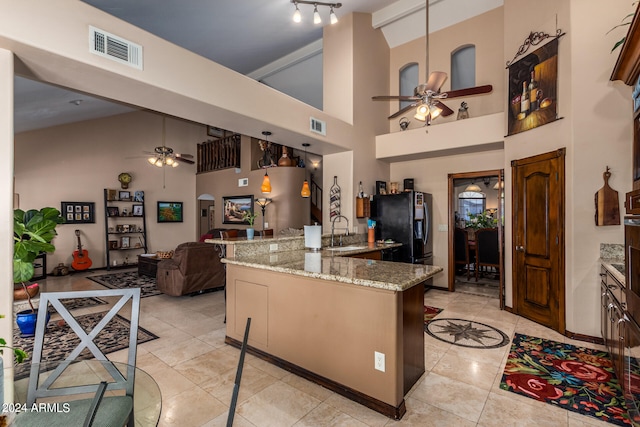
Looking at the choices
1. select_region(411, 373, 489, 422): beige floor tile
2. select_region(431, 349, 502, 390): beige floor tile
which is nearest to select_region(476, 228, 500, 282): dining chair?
select_region(431, 349, 502, 390): beige floor tile

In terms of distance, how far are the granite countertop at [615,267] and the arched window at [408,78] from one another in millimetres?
4083

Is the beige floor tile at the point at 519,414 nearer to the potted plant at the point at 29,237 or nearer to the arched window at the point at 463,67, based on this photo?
the potted plant at the point at 29,237

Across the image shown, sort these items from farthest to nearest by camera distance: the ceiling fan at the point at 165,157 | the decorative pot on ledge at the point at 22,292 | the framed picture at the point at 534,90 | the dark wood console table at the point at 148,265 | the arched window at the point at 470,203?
the arched window at the point at 470,203 < the ceiling fan at the point at 165,157 < the dark wood console table at the point at 148,265 < the decorative pot on ledge at the point at 22,292 < the framed picture at the point at 534,90

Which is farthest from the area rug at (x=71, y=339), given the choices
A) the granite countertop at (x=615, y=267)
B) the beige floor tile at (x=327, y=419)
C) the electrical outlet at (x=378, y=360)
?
the granite countertop at (x=615, y=267)

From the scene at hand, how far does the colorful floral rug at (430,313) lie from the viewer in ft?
13.3

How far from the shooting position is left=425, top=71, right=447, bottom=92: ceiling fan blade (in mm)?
3131

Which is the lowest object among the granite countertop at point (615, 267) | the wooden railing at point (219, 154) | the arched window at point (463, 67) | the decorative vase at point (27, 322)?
the decorative vase at point (27, 322)

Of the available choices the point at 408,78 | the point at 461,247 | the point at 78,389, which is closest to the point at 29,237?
the point at 78,389

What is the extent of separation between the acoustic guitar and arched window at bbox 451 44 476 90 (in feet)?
29.4


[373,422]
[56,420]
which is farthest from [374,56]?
[56,420]

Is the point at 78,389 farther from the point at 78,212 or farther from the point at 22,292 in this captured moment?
the point at 78,212

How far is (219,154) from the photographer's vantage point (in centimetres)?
959

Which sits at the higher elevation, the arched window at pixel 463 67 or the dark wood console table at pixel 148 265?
the arched window at pixel 463 67

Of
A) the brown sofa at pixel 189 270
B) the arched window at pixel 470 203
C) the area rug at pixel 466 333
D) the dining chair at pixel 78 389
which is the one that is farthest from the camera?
the arched window at pixel 470 203
